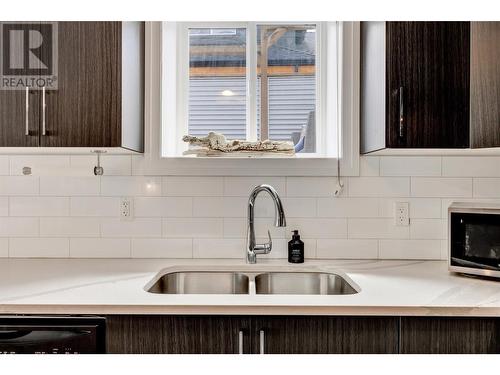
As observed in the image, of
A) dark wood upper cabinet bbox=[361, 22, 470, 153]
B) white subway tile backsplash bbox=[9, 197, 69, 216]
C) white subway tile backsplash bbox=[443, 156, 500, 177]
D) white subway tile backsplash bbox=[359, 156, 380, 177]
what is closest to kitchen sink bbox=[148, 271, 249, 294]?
white subway tile backsplash bbox=[9, 197, 69, 216]

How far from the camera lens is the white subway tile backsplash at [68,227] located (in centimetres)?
193

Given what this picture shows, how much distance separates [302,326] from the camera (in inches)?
49.1

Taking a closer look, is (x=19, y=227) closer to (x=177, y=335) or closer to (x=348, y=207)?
(x=177, y=335)

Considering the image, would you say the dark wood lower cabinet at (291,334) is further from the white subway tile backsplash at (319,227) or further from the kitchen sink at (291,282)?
the white subway tile backsplash at (319,227)

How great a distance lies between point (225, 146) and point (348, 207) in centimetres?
63

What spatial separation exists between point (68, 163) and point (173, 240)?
1.96 ft

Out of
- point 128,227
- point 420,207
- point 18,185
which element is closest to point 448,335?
point 420,207

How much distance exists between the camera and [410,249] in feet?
6.30

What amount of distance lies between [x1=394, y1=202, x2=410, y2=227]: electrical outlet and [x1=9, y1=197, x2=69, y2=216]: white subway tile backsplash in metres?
1.51

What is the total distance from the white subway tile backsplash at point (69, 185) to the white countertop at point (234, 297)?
38 centimetres

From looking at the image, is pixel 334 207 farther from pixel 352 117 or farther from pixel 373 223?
pixel 352 117

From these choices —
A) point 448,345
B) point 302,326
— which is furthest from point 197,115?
point 448,345

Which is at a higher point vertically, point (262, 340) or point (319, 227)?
point (319, 227)

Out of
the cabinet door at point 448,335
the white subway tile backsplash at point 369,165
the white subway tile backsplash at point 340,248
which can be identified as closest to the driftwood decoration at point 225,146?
the white subway tile backsplash at point 369,165
